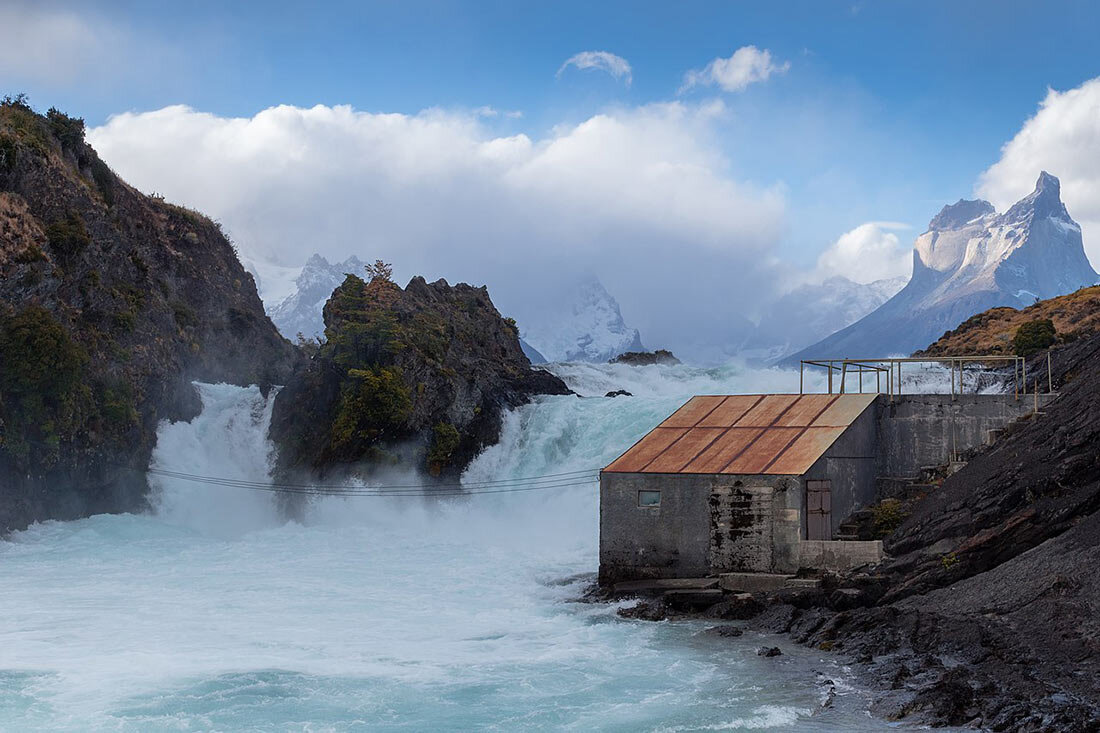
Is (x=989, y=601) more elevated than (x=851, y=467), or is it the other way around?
(x=851, y=467)

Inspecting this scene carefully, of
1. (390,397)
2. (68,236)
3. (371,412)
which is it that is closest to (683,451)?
(390,397)

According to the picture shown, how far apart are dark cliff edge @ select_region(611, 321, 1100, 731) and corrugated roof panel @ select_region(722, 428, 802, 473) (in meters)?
3.42

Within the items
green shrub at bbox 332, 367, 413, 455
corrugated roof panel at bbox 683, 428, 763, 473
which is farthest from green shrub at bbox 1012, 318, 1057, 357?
green shrub at bbox 332, 367, 413, 455

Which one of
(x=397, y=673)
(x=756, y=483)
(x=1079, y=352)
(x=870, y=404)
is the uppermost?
(x=1079, y=352)

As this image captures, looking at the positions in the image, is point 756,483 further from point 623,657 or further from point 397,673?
point 397,673

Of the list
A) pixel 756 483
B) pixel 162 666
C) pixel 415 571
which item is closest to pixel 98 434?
pixel 415 571

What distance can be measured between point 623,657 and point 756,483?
6624mm

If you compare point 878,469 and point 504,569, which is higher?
point 878,469

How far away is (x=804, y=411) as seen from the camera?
29.2 m

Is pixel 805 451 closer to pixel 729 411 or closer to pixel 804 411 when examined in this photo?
pixel 804 411

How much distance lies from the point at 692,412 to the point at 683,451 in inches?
143

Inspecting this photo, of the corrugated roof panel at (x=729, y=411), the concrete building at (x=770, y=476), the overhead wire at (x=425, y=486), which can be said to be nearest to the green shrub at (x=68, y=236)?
the overhead wire at (x=425, y=486)

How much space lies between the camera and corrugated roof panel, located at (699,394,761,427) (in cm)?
2992

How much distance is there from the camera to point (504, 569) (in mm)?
32875
